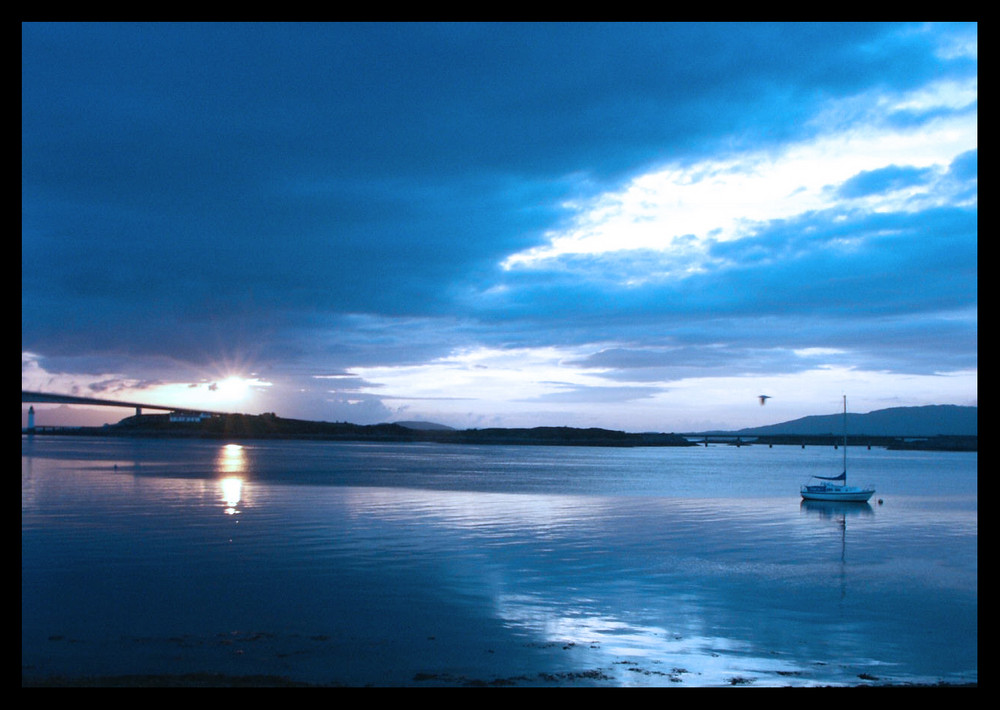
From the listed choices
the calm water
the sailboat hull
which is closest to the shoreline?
the calm water

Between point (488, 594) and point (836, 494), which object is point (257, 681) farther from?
point (836, 494)

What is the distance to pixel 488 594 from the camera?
1941 centimetres

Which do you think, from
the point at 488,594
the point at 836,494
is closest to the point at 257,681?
the point at 488,594

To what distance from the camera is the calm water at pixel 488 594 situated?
1364 cm

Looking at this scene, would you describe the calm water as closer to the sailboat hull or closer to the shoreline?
the shoreline

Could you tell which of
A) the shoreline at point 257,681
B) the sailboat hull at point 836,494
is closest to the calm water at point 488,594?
the shoreline at point 257,681

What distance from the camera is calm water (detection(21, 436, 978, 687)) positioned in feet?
44.8

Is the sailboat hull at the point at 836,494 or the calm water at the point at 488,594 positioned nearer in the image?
the calm water at the point at 488,594

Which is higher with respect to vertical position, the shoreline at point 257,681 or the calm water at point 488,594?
the shoreline at point 257,681

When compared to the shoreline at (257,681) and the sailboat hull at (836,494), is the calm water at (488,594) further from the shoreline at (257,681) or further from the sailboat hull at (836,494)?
the sailboat hull at (836,494)

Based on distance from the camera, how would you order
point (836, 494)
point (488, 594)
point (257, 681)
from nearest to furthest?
point (257, 681) → point (488, 594) → point (836, 494)

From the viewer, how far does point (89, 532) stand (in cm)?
2881
